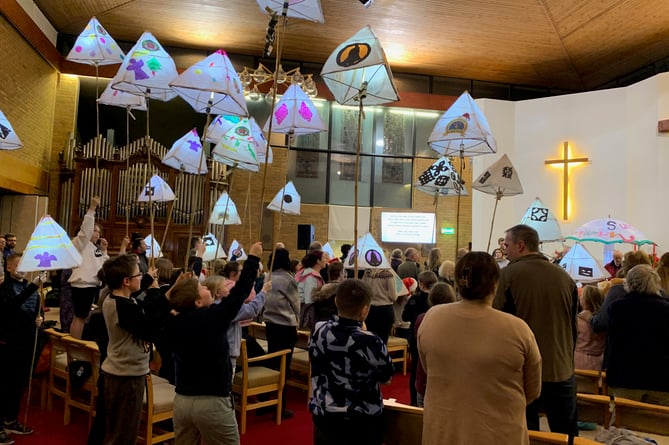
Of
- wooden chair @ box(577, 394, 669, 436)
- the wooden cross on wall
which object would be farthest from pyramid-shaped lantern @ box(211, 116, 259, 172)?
the wooden cross on wall

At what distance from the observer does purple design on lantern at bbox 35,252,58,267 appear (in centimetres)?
360

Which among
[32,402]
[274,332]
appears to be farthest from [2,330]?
[274,332]

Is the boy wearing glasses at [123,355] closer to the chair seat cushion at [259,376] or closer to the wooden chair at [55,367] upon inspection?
the chair seat cushion at [259,376]

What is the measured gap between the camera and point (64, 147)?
12.6 metres

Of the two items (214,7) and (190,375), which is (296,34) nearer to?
(214,7)

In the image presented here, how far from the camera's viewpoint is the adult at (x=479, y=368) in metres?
1.88

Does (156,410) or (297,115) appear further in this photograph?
(297,115)

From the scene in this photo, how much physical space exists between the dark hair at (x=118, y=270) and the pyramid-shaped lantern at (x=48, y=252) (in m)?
0.74

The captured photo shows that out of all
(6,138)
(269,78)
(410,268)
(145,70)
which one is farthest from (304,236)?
(145,70)

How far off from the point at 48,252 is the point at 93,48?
2622 mm

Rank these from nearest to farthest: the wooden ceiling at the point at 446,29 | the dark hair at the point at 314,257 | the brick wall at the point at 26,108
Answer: the dark hair at the point at 314,257 < the brick wall at the point at 26,108 < the wooden ceiling at the point at 446,29

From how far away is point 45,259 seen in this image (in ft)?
11.9

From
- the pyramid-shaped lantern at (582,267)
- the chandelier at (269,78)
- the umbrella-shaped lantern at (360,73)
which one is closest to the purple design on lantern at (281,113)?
the umbrella-shaped lantern at (360,73)

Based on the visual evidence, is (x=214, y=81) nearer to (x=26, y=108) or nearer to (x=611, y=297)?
(x=611, y=297)
